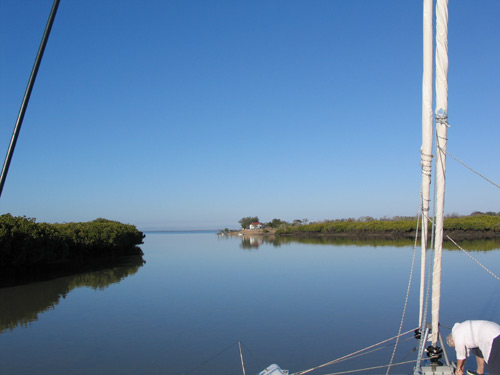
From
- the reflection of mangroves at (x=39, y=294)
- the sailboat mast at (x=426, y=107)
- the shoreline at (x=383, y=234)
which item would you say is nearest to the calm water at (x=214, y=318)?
the reflection of mangroves at (x=39, y=294)

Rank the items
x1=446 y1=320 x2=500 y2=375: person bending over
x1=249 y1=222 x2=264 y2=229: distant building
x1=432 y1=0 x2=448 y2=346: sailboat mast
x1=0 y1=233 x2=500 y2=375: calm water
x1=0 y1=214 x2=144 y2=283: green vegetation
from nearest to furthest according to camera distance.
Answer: x1=446 y1=320 x2=500 y2=375: person bending over → x1=432 y1=0 x2=448 y2=346: sailboat mast → x1=0 y1=233 x2=500 y2=375: calm water → x1=0 y1=214 x2=144 y2=283: green vegetation → x1=249 y1=222 x2=264 y2=229: distant building

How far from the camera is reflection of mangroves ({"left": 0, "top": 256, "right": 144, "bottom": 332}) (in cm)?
1011

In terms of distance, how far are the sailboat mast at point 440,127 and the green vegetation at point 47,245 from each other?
47.6 feet

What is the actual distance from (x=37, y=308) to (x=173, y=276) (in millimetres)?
6473

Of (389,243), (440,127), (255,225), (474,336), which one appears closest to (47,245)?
(440,127)

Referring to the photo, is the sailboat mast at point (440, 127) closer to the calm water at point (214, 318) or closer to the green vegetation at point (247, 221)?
the calm water at point (214, 318)

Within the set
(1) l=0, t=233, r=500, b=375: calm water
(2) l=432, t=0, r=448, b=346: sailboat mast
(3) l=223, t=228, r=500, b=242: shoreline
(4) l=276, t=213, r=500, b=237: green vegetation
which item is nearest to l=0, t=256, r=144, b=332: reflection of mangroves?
(1) l=0, t=233, r=500, b=375: calm water

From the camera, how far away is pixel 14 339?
8.18 metres

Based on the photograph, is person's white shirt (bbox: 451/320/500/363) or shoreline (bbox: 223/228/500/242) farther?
shoreline (bbox: 223/228/500/242)

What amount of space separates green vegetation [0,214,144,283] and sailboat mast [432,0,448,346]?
14.5 metres

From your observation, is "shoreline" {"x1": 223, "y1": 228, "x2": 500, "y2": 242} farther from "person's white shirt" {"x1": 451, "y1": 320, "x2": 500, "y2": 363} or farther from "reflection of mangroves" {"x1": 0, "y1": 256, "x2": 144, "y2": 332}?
"person's white shirt" {"x1": 451, "y1": 320, "x2": 500, "y2": 363}

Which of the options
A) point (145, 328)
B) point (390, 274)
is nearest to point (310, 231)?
point (390, 274)

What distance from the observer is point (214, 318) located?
958 cm

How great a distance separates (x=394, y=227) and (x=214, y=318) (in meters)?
45.4
